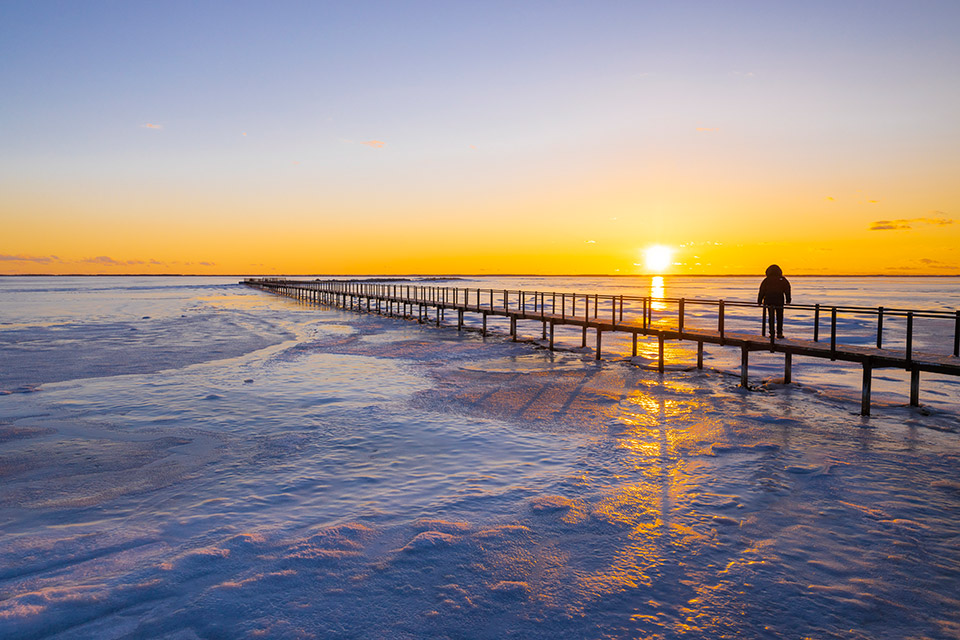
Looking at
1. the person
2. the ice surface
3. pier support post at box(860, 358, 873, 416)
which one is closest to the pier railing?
the person

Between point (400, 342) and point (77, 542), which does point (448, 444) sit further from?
point (400, 342)

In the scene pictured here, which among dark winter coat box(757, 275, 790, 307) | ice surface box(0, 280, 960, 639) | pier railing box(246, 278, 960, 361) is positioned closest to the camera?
ice surface box(0, 280, 960, 639)

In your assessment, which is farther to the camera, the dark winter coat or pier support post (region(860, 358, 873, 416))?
the dark winter coat

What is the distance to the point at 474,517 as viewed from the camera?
6797 millimetres

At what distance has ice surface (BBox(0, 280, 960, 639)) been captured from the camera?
192 inches

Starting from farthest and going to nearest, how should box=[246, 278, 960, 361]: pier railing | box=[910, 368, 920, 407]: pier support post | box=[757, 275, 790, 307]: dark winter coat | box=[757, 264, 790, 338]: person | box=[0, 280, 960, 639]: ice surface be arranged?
box=[757, 275, 790, 307]: dark winter coat < box=[757, 264, 790, 338]: person < box=[246, 278, 960, 361]: pier railing < box=[910, 368, 920, 407]: pier support post < box=[0, 280, 960, 639]: ice surface

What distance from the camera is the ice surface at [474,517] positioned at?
487cm

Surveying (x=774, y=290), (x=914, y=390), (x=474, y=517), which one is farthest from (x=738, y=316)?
(x=474, y=517)

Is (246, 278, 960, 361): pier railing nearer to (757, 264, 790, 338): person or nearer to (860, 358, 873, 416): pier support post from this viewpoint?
(757, 264, 790, 338): person

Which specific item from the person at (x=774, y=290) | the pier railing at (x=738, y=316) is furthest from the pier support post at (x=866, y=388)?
the person at (x=774, y=290)

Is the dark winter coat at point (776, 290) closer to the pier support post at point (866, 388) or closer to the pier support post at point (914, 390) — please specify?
the pier support post at point (866, 388)

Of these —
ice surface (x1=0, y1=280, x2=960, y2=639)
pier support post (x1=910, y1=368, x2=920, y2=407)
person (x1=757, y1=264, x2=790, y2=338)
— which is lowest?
ice surface (x1=0, y1=280, x2=960, y2=639)

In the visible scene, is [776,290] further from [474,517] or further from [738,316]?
[738,316]

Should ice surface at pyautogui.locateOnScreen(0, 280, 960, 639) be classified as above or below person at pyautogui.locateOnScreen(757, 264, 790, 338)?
below
